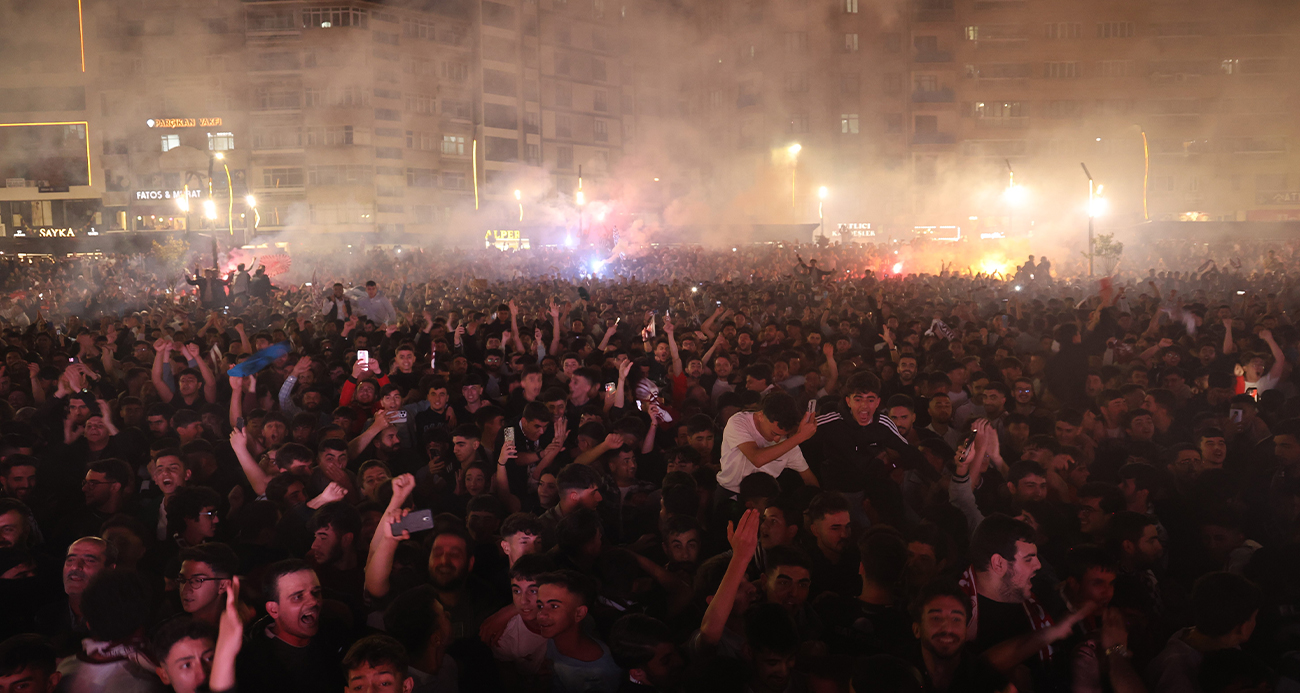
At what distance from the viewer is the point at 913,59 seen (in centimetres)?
5191

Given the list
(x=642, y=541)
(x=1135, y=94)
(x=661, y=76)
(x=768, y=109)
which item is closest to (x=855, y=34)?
(x=768, y=109)

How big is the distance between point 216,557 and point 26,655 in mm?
768

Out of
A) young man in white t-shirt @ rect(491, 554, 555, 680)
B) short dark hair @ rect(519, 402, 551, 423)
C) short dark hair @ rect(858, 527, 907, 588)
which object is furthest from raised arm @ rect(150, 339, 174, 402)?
short dark hair @ rect(858, 527, 907, 588)

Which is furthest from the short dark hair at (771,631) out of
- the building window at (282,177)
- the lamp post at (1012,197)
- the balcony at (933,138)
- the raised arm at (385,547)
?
the balcony at (933,138)

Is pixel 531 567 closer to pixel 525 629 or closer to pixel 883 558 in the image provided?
pixel 525 629

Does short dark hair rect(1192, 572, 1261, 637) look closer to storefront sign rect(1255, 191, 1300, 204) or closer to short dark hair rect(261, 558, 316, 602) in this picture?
short dark hair rect(261, 558, 316, 602)

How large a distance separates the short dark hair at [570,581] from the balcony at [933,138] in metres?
52.3

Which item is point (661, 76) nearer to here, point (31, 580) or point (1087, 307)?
point (1087, 307)

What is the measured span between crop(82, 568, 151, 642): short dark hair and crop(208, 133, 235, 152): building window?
51076 millimetres

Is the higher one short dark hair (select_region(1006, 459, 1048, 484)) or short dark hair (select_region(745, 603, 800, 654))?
short dark hair (select_region(1006, 459, 1048, 484))

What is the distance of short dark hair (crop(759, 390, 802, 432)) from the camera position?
16.5 feet

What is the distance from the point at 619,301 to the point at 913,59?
43.8 meters

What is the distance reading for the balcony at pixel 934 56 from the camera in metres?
51.8

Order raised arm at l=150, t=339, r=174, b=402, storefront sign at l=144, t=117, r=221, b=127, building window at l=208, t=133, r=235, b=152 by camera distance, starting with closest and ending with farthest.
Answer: raised arm at l=150, t=339, r=174, b=402
storefront sign at l=144, t=117, r=221, b=127
building window at l=208, t=133, r=235, b=152
